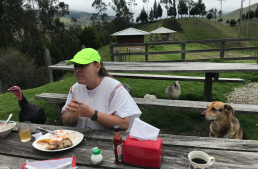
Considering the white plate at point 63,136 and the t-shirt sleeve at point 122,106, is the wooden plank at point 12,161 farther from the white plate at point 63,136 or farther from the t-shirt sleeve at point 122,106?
the t-shirt sleeve at point 122,106

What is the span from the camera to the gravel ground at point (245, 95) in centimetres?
520

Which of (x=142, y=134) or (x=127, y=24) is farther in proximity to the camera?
(x=127, y=24)

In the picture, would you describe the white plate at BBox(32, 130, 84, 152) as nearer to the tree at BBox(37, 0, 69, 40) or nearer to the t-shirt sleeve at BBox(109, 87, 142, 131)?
the t-shirt sleeve at BBox(109, 87, 142, 131)

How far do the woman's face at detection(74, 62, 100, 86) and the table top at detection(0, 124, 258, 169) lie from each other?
52cm

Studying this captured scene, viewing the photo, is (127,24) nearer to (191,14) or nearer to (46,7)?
(46,7)

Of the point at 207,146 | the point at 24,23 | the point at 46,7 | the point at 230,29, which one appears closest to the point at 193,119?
the point at 207,146

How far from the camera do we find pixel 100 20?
149 ft

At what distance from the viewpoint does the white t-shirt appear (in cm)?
174

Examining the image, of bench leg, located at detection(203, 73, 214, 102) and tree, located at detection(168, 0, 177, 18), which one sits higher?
tree, located at detection(168, 0, 177, 18)

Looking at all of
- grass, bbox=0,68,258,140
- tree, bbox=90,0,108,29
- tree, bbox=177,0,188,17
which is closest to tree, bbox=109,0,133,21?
tree, bbox=90,0,108,29

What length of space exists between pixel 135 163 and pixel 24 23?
25454 mm

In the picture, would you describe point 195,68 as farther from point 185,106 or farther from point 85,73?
point 85,73

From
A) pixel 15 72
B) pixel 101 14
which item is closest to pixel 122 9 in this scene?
pixel 101 14

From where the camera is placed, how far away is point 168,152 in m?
1.38
